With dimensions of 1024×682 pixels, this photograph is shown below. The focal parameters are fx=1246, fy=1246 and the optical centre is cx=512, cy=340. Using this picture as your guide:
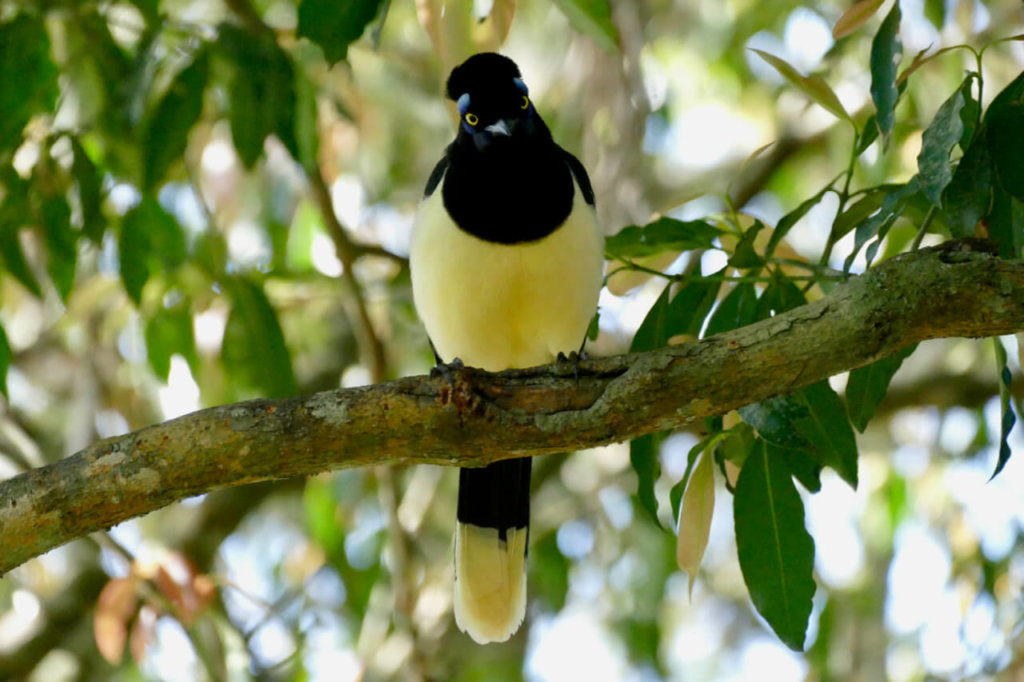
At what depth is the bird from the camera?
3258 mm

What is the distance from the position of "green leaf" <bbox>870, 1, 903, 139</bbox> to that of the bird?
3.40 feet

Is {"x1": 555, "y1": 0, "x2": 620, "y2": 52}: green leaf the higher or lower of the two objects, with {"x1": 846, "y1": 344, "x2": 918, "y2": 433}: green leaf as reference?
higher

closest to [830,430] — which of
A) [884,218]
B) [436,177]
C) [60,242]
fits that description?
[884,218]

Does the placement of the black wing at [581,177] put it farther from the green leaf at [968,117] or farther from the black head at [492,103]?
the green leaf at [968,117]

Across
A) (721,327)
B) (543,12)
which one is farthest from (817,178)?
(721,327)

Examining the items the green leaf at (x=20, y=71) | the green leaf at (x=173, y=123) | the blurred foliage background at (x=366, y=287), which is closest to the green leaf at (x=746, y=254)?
the blurred foliage background at (x=366, y=287)

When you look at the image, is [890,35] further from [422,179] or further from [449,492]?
[422,179]

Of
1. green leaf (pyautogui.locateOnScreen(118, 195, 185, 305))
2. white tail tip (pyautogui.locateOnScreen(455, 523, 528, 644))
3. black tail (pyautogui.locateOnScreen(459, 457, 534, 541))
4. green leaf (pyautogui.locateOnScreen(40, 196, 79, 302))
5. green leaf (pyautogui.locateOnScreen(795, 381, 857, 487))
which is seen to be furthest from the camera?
black tail (pyautogui.locateOnScreen(459, 457, 534, 541))

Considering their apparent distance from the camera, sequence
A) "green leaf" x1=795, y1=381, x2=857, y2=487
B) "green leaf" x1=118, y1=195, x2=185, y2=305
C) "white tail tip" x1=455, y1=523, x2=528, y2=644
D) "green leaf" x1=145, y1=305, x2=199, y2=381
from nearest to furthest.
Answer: "green leaf" x1=795, y1=381, x2=857, y2=487 < "green leaf" x1=118, y1=195, x2=185, y2=305 < "white tail tip" x1=455, y1=523, x2=528, y2=644 < "green leaf" x1=145, y1=305, x2=199, y2=381

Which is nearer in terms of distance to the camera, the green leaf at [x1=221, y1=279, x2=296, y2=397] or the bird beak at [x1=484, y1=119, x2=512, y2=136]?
the bird beak at [x1=484, y1=119, x2=512, y2=136]

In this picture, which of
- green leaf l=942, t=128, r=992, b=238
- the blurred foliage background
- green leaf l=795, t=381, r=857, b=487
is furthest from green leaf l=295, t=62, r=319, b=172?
green leaf l=942, t=128, r=992, b=238

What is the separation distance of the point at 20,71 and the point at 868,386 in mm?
2212

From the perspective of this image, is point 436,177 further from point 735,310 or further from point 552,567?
point 552,567

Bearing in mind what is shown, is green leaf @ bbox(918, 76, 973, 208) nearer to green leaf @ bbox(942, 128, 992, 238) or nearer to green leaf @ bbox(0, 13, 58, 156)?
green leaf @ bbox(942, 128, 992, 238)
